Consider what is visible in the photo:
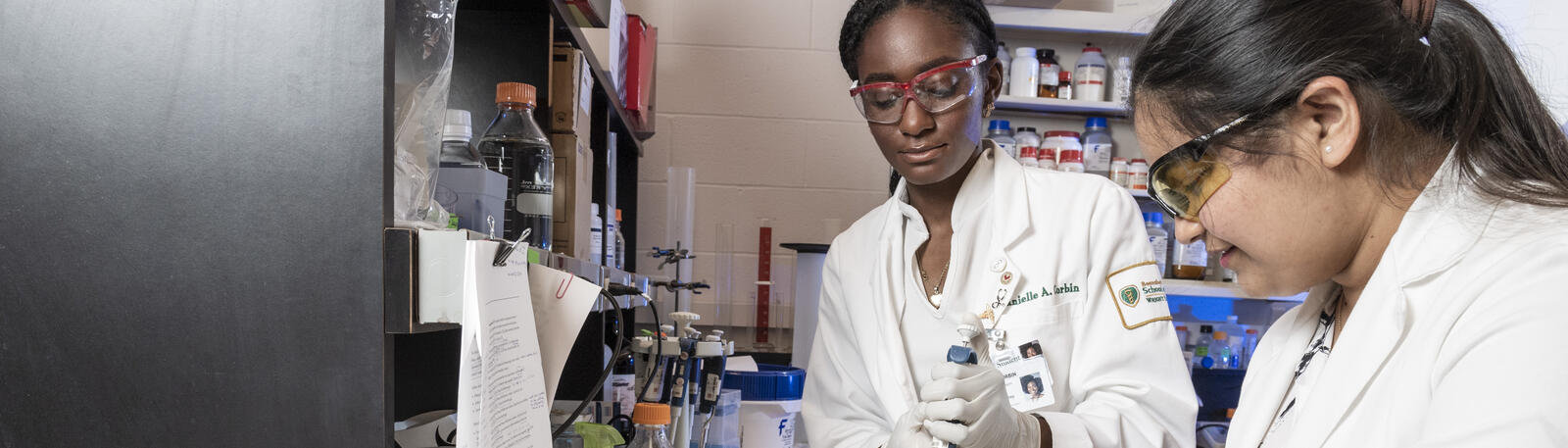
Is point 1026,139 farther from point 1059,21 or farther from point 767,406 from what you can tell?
point 767,406

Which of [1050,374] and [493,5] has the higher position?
[493,5]

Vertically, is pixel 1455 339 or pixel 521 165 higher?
pixel 521 165

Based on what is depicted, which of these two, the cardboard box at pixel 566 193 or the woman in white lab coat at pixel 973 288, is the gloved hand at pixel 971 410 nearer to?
the woman in white lab coat at pixel 973 288

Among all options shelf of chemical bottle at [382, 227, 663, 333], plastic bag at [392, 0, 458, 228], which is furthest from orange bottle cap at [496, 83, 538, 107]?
shelf of chemical bottle at [382, 227, 663, 333]

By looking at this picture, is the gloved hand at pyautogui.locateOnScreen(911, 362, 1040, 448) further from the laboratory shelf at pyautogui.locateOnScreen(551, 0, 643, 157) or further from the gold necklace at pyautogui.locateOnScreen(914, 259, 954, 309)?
the laboratory shelf at pyautogui.locateOnScreen(551, 0, 643, 157)

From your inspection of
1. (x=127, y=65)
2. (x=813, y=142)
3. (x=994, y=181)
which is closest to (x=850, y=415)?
(x=994, y=181)

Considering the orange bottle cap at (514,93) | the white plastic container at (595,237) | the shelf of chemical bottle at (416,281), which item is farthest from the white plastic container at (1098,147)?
the shelf of chemical bottle at (416,281)

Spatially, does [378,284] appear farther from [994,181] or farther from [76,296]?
[994,181]

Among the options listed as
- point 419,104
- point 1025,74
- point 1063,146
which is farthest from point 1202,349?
point 419,104

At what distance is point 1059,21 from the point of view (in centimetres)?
316

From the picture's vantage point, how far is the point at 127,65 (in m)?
0.63

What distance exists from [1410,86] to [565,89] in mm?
989

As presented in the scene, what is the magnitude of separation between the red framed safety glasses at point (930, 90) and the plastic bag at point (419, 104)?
862 mm

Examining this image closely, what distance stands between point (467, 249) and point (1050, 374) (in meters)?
1.11
